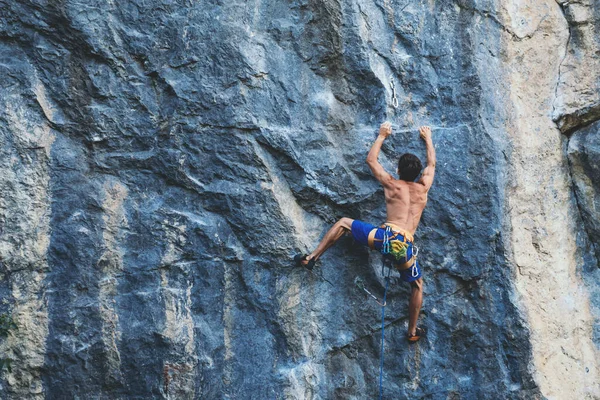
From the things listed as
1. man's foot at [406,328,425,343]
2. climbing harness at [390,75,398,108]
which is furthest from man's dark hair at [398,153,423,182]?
man's foot at [406,328,425,343]

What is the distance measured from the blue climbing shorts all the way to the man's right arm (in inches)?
22.4

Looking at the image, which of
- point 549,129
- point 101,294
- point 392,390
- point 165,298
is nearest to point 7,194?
point 101,294

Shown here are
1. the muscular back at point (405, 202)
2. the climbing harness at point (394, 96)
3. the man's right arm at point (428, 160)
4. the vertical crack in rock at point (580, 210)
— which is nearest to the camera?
the muscular back at point (405, 202)

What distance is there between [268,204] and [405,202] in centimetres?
117

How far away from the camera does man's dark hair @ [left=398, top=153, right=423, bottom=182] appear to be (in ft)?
21.1

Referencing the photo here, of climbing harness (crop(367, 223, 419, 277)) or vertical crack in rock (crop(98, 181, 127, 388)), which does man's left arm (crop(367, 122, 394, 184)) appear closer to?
climbing harness (crop(367, 223, 419, 277))

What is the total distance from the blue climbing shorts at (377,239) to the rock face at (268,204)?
253mm

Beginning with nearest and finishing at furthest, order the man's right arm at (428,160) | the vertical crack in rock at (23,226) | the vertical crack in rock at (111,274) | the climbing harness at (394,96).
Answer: the vertical crack in rock at (23,226) → the vertical crack in rock at (111,274) → the man's right arm at (428,160) → the climbing harness at (394,96)

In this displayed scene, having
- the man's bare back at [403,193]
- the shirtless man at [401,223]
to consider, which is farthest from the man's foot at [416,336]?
the man's bare back at [403,193]

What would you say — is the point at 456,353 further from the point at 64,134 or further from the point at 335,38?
the point at 64,134

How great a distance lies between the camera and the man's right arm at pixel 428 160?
6.54 m

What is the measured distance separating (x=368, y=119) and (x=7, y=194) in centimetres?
313

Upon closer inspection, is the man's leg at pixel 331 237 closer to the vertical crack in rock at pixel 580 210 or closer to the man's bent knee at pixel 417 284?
the man's bent knee at pixel 417 284

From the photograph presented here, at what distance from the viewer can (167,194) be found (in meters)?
6.56
